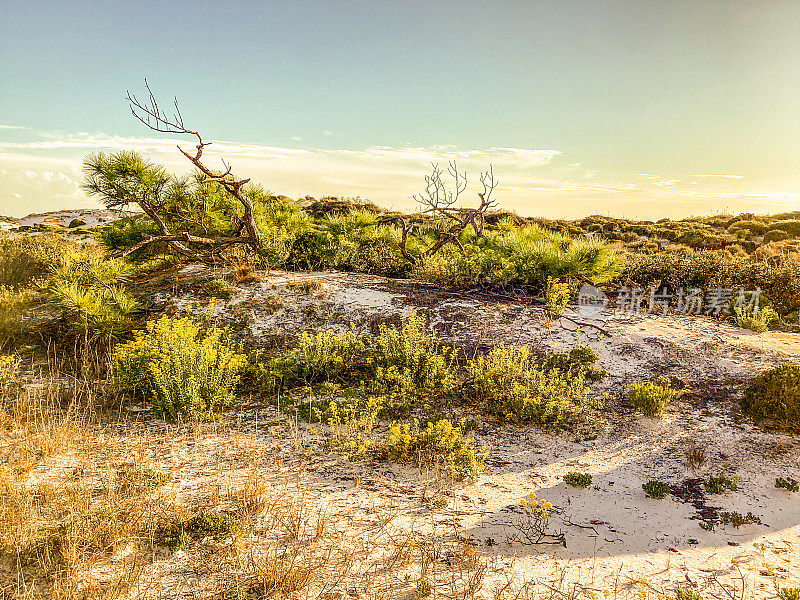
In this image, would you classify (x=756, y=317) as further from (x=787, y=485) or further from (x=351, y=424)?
(x=351, y=424)

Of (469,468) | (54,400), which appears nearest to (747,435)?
(469,468)

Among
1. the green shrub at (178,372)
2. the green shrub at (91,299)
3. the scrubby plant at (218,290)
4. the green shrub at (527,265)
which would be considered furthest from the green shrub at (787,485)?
the green shrub at (91,299)

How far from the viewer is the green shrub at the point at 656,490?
471cm

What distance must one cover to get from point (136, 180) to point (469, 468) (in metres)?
8.21

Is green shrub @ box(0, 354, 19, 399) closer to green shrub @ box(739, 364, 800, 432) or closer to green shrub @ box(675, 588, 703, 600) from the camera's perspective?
green shrub @ box(675, 588, 703, 600)

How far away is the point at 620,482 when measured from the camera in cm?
495

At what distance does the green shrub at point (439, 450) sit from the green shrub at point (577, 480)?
2.74 feet

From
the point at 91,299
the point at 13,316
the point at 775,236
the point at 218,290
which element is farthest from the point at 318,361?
the point at 775,236

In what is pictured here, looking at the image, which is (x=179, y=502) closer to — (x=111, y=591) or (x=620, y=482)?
(x=111, y=591)

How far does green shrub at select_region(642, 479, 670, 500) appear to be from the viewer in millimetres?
4711

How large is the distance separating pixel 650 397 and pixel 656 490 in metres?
1.57

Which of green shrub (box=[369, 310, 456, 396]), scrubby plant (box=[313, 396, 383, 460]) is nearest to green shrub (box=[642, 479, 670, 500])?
green shrub (box=[369, 310, 456, 396])

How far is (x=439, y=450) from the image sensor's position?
16.8 feet

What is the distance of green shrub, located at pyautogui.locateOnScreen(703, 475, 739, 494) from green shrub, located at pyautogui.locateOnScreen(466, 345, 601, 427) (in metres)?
1.42
